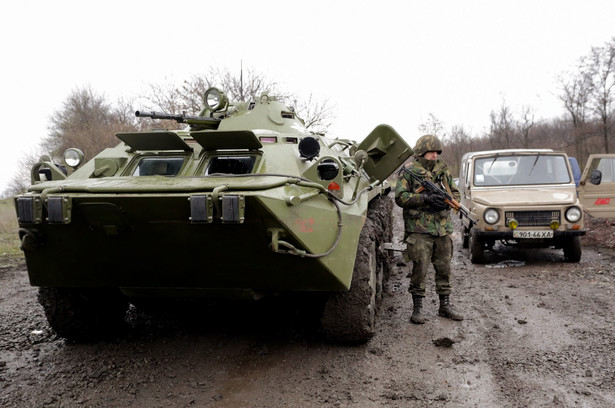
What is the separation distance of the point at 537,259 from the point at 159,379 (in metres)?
6.44

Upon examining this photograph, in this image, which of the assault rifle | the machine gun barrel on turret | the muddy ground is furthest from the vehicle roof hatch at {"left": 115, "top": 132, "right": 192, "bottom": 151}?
the assault rifle

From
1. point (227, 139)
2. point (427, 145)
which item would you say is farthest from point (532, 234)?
point (227, 139)

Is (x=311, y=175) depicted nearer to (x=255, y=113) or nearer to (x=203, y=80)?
(x=255, y=113)

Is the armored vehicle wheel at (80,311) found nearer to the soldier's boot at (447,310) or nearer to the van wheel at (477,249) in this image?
the soldier's boot at (447,310)

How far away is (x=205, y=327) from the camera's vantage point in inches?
200

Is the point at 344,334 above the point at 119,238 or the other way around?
the other way around

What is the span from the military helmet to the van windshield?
3575 millimetres

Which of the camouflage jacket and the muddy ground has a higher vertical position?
the camouflage jacket

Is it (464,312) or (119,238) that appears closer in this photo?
(119,238)

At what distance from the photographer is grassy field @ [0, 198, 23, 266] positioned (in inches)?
391

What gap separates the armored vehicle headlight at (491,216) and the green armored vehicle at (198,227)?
3.22 meters

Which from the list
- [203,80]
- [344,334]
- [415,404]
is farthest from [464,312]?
[203,80]

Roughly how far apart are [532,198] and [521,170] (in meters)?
0.87

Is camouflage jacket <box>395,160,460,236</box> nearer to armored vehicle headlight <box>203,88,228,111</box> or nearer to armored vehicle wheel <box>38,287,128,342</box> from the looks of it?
armored vehicle headlight <box>203,88,228,111</box>
